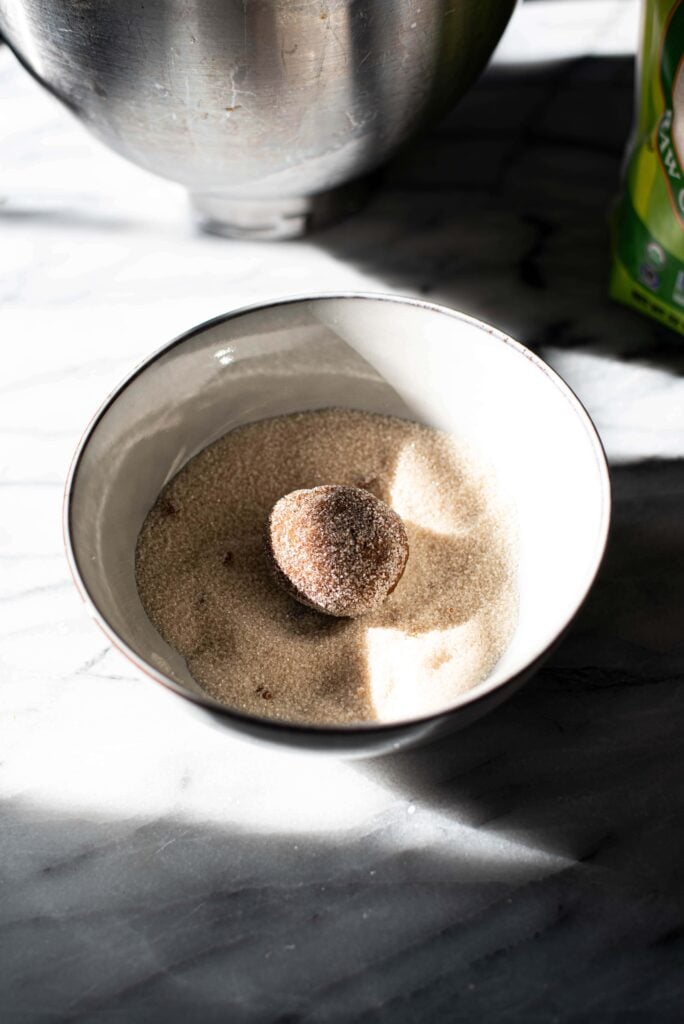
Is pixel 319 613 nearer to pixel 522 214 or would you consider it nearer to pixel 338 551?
pixel 338 551

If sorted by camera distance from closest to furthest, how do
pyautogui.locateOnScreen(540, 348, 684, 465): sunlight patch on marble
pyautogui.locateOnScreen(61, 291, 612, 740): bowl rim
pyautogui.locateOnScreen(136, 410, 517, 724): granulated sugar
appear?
pyautogui.locateOnScreen(61, 291, 612, 740): bowl rim
pyautogui.locateOnScreen(136, 410, 517, 724): granulated sugar
pyautogui.locateOnScreen(540, 348, 684, 465): sunlight patch on marble

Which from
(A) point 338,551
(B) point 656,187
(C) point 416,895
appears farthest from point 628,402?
(C) point 416,895

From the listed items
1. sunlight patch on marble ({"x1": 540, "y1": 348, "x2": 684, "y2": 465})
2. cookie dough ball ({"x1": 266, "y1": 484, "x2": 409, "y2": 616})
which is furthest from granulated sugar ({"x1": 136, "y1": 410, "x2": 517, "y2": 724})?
sunlight patch on marble ({"x1": 540, "y1": 348, "x2": 684, "y2": 465})

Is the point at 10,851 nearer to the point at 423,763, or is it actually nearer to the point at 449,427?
the point at 423,763

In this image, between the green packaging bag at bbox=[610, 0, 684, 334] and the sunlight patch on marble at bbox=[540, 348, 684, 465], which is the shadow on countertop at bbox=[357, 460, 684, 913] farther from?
the green packaging bag at bbox=[610, 0, 684, 334]

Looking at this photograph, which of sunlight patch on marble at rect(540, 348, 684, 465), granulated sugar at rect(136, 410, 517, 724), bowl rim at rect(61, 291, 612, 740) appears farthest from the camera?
sunlight patch on marble at rect(540, 348, 684, 465)
